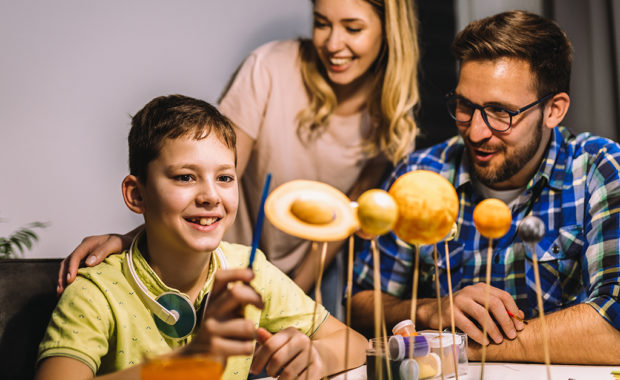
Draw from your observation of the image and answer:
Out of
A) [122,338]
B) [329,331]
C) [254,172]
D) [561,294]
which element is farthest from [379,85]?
[122,338]

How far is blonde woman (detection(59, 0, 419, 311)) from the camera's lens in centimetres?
212

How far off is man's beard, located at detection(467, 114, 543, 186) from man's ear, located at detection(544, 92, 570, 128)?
0.05 metres

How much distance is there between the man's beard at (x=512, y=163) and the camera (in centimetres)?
174

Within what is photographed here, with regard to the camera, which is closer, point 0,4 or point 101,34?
point 0,4

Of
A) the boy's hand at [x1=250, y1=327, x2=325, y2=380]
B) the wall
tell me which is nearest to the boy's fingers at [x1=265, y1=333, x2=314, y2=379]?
the boy's hand at [x1=250, y1=327, x2=325, y2=380]

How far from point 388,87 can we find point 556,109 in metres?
0.59

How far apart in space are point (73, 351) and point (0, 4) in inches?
65.1

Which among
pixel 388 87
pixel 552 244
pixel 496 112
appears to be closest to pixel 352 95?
pixel 388 87

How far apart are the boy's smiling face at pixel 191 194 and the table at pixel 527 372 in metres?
0.40

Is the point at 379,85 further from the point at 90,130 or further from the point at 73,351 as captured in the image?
the point at 73,351

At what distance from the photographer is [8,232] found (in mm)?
2145

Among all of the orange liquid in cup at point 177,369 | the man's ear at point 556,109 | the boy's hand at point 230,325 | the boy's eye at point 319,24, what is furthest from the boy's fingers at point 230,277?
the boy's eye at point 319,24

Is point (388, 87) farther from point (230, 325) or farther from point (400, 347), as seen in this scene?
point (230, 325)

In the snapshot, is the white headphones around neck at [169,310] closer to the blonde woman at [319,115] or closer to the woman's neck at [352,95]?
the blonde woman at [319,115]
